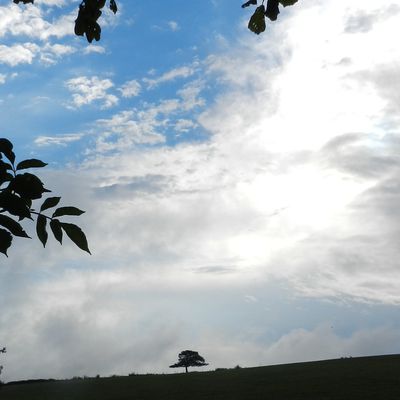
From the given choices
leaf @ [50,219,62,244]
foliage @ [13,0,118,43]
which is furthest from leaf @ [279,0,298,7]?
leaf @ [50,219,62,244]

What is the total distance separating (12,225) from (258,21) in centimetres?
207

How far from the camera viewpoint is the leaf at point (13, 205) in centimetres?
215

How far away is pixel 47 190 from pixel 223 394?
17771 millimetres

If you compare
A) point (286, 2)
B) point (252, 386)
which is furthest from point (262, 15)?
point (252, 386)

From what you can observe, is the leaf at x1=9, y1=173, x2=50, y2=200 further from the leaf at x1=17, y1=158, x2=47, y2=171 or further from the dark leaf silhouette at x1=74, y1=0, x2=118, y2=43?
the dark leaf silhouette at x1=74, y1=0, x2=118, y2=43

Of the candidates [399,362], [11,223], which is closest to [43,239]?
[11,223]

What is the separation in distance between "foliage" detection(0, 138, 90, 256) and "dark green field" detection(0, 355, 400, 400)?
1570cm

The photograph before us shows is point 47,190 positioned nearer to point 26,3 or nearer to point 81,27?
point 81,27

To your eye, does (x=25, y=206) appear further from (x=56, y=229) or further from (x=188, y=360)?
(x=188, y=360)

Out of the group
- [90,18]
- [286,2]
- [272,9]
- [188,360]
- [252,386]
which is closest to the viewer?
[272,9]

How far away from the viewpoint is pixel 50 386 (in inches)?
1052

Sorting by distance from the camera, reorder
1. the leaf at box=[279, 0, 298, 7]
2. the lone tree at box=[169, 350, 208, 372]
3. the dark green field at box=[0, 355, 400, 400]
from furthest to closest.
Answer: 1. the lone tree at box=[169, 350, 208, 372]
2. the dark green field at box=[0, 355, 400, 400]
3. the leaf at box=[279, 0, 298, 7]

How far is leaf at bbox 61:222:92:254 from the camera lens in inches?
86.7

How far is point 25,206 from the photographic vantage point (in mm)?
2160
